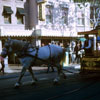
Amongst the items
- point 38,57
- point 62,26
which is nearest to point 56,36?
point 62,26

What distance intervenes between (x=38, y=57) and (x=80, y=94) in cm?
243

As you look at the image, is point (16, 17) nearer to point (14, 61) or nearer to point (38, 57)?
point (14, 61)

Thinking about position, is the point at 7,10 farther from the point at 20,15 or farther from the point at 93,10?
the point at 93,10

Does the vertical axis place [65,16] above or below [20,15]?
above

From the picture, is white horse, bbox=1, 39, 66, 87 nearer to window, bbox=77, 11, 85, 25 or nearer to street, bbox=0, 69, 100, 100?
street, bbox=0, 69, 100, 100

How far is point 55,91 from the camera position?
25.8 ft

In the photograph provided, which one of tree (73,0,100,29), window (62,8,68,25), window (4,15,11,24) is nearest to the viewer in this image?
window (4,15,11,24)

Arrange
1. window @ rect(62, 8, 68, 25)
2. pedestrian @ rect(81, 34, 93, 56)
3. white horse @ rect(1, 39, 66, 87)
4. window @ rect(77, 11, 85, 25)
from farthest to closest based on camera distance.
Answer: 1. window @ rect(77, 11, 85, 25)
2. window @ rect(62, 8, 68, 25)
3. pedestrian @ rect(81, 34, 93, 56)
4. white horse @ rect(1, 39, 66, 87)

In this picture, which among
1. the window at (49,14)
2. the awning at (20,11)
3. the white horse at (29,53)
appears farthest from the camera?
the window at (49,14)

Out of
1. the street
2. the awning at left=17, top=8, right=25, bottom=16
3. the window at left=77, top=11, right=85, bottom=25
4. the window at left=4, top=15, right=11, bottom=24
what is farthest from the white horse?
the window at left=77, top=11, right=85, bottom=25

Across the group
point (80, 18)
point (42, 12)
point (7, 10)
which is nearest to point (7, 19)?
point (7, 10)


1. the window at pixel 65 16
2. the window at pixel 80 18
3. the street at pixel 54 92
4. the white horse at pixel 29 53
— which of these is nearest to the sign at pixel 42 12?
the window at pixel 65 16

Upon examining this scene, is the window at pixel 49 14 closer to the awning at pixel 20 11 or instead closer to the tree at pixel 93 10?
the tree at pixel 93 10

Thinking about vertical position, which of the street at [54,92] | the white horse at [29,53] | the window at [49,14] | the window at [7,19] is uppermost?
the window at [49,14]
